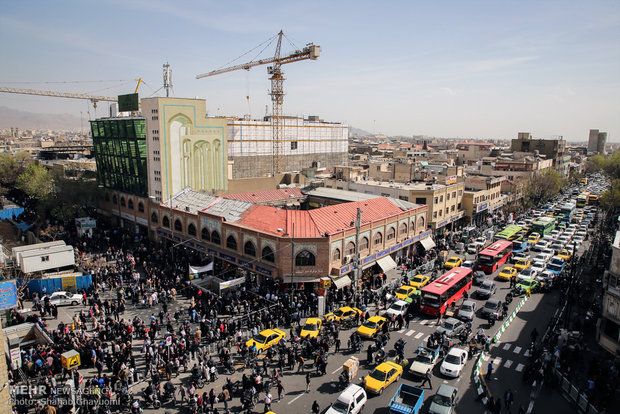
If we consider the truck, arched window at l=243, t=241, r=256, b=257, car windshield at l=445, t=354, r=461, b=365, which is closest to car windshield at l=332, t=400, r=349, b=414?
the truck

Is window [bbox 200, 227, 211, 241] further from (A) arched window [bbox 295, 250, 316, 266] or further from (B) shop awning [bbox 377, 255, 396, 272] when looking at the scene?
(B) shop awning [bbox 377, 255, 396, 272]

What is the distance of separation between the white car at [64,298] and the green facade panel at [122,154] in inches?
695

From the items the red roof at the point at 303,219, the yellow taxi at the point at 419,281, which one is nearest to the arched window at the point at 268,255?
the red roof at the point at 303,219

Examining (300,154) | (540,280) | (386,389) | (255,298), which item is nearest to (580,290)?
(540,280)

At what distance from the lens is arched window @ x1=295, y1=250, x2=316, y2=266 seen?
1199 inches

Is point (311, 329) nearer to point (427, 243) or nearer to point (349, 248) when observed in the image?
point (349, 248)

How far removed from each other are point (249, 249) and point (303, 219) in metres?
5.05

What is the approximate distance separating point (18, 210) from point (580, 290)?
69.9m

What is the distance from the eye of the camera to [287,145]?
85188 millimetres

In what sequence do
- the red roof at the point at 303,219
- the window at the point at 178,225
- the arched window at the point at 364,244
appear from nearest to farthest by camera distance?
the red roof at the point at 303,219 → the arched window at the point at 364,244 → the window at the point at 178,225

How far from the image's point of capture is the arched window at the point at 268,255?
3056 centimetres

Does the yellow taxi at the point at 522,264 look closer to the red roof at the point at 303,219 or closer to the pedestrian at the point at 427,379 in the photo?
the red roof at the point at 303,219

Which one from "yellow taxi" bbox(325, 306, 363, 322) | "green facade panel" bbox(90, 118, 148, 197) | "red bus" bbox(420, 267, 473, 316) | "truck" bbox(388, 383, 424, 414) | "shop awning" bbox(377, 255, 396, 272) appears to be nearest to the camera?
"truck" bbox(388, 383, 424, 414)

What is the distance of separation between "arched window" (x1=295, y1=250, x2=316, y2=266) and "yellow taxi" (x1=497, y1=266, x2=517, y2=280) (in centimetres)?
1811
